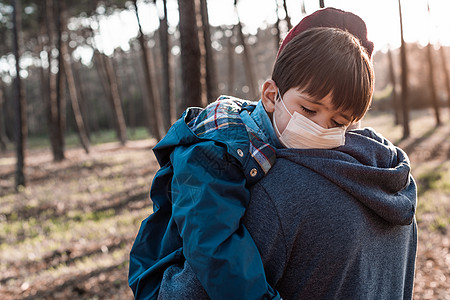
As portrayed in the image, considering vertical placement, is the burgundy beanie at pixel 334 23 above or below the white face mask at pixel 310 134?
above

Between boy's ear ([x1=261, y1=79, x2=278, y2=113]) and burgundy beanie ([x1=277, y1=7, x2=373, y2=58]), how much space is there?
6.7 inches

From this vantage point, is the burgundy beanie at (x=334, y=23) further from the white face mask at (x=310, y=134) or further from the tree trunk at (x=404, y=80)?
the tree trunk at (x=404, y=80)

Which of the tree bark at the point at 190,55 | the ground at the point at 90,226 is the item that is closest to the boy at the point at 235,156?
the tree bark at the point at 190,55

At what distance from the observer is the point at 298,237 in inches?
49.1

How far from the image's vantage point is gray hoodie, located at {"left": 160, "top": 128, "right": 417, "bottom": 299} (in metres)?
1.24

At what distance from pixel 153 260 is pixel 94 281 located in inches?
189

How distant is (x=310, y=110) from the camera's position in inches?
53.1

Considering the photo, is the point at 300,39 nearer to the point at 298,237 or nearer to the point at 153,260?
the point at 298,237

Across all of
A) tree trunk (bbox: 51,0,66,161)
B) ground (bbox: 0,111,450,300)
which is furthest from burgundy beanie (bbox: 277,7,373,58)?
tree trunk (bbox: 51,0,66,161)

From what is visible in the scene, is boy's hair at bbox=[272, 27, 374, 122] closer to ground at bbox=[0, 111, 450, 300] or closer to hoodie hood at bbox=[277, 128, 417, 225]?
hoodie hood at bbox=[277, 128, 417, 225]

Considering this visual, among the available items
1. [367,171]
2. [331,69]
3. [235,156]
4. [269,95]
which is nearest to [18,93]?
[269,95]

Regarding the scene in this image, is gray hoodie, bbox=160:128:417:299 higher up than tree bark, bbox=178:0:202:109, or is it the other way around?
tree bark, bbox=178:0:202:109

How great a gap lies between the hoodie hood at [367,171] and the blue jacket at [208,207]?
144mm

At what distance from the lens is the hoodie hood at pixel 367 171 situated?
1.27 meters
